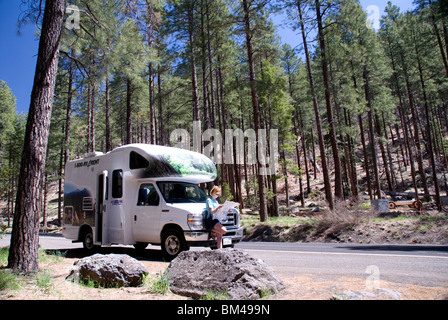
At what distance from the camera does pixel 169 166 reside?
348 inches

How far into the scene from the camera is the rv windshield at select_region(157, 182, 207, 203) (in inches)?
345

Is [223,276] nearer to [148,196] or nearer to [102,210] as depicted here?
[148,196]

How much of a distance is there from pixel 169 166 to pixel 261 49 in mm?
12062

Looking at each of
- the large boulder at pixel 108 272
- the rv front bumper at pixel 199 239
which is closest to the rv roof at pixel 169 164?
the rv front bumper at pixel 199 239

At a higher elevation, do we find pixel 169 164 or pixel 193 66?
pixel 193 66

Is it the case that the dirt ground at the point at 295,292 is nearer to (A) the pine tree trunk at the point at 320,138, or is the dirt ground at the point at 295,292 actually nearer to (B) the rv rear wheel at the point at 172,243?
(B) the rv rear wheel at the point at 172,243

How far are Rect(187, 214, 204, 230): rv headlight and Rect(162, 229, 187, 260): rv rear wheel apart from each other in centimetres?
45

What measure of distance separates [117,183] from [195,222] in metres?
3.11

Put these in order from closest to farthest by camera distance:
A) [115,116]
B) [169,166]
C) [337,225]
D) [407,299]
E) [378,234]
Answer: [407,299], [169,166], [378,234], [337,225], [115,116]

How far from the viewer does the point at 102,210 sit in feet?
31.3

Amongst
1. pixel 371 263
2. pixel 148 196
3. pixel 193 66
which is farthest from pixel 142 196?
pixel 193 66

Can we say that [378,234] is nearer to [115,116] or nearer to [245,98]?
[245,98]
